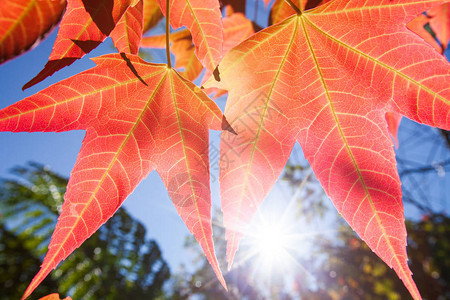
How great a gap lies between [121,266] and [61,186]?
1.48 meters

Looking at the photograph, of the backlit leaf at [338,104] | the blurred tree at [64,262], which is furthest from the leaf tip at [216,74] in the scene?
the blurred tree at [64,262]

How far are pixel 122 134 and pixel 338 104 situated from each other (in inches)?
17.7

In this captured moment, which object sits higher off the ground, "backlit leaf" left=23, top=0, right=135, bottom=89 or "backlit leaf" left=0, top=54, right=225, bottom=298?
"backlit leaf" left=23, top=0, right=135, bottom=89

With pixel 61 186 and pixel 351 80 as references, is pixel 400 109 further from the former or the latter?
pixel 61 186

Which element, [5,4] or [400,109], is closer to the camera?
[5,4]

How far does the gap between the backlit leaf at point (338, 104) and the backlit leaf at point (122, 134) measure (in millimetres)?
64

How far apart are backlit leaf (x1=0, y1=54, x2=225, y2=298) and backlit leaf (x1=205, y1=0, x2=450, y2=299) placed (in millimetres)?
64

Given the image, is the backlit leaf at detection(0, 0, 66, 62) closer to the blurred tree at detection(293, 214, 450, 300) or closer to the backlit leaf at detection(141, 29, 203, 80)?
the backlit leaf at detection(141, 29, 203, 80)

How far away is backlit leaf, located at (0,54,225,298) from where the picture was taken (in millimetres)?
480

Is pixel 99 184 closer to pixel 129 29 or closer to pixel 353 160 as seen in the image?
pixel 129 29

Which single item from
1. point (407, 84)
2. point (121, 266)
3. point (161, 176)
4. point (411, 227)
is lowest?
point (121, 266)

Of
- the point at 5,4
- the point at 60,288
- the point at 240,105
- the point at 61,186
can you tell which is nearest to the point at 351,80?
the point at 240,105

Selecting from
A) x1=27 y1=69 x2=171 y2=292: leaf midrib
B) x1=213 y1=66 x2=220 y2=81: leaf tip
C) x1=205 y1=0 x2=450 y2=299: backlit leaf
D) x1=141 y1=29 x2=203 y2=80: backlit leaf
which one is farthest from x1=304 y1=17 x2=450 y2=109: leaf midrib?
x1=141 y1=29 x2=203 y2=80: backlit leaf

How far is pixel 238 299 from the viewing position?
19.5 feet
